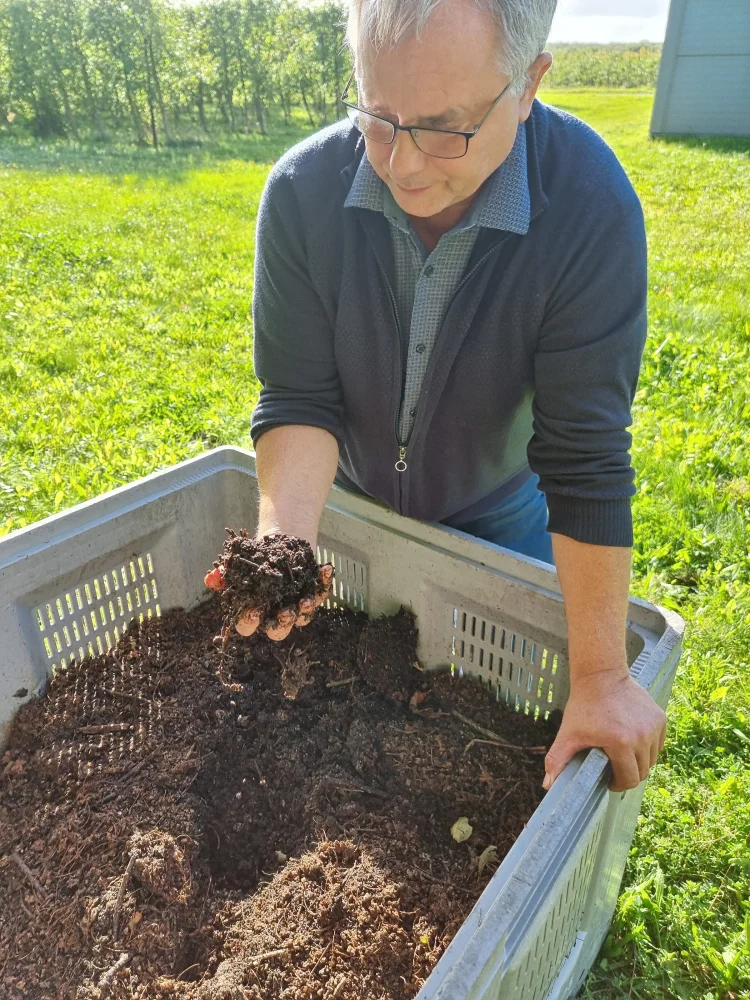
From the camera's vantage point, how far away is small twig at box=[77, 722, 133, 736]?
1.65m

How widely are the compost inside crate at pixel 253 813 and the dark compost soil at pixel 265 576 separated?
1.42 feet

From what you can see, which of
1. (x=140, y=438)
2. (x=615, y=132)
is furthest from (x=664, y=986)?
(x=615, y=132)

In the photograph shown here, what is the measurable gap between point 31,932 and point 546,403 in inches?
53.2

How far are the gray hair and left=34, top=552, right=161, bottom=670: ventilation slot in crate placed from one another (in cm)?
122

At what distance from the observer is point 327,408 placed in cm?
162

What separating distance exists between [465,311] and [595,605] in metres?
0.58

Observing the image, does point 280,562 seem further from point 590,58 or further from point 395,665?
point 590,58

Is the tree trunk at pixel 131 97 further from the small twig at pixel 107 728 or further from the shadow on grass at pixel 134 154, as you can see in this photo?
the small twig at pixel 107 728

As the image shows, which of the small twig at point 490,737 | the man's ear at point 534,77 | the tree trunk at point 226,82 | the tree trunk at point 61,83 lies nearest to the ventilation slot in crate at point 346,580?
the small twig at point 490,737

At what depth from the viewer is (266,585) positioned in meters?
1.29

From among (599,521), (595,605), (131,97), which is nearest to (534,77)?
(599,521)

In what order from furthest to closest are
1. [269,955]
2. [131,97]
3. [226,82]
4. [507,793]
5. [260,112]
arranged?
[226,82] → [260,112] → [131,97] → [507,793] → [269,955]

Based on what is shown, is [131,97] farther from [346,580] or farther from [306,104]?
[346,580]

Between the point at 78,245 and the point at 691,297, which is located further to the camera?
the point at 78,245
